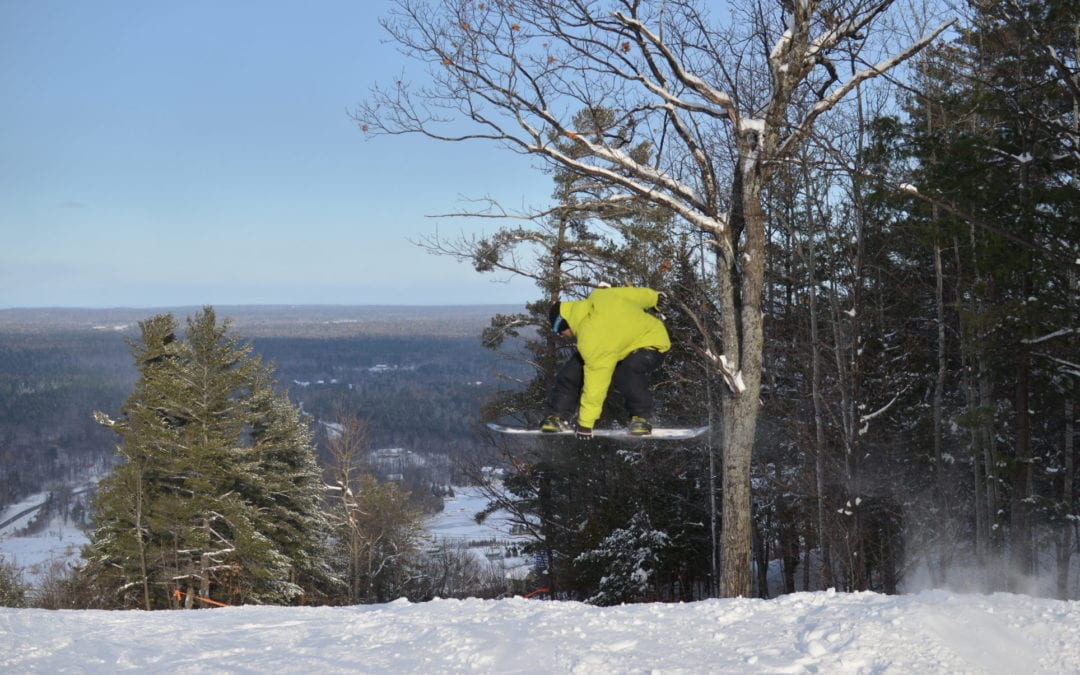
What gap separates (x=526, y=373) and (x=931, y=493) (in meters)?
11.0

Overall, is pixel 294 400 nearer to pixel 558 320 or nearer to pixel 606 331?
pixel 558 320

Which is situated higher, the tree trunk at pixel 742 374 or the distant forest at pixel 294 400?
the tree trunk at pixel 742 374

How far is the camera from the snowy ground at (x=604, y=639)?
4.39 m

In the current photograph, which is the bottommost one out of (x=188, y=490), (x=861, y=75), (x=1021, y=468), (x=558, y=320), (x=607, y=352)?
(x=188, y=490)

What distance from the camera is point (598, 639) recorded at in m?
4.90

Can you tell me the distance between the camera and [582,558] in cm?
1678

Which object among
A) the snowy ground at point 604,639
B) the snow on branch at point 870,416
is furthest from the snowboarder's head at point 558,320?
the snow on branch at point 870,416

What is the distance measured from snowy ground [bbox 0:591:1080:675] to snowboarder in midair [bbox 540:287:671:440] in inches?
72.5

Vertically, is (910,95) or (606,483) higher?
(910,95)

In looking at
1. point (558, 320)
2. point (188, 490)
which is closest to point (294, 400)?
point (188, 490)

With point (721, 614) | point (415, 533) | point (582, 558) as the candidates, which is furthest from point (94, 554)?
point (721, 614)

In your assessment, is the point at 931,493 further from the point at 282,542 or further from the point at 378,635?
the point at 282,542

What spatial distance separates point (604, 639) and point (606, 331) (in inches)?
112

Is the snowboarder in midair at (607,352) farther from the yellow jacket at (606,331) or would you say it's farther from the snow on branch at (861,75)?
the snow on branch at (861,75)
